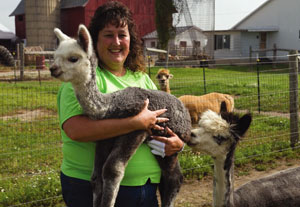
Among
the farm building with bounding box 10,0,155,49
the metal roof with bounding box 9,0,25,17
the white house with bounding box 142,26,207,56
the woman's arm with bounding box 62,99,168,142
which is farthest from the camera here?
the metal roof with bounding box 9,0,25,17

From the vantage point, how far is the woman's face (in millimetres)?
2428

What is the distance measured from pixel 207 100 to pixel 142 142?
4494mm

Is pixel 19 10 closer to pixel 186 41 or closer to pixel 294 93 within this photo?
pixel 186 41

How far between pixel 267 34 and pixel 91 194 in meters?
30.8

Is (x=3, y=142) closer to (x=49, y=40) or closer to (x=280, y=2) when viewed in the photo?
(x=49, y=40)

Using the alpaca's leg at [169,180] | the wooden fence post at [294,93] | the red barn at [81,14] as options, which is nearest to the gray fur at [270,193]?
the alpaca's leg at [169,180]

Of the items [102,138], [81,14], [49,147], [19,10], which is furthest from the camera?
[19,10]

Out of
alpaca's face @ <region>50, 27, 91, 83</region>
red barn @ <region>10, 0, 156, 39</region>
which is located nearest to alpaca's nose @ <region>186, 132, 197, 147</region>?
alpaca's face @ <region>50, 27, 91, 83</region>

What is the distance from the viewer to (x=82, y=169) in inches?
94.3

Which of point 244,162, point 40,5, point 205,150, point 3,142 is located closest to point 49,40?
point 40,5

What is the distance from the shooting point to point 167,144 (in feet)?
7.69

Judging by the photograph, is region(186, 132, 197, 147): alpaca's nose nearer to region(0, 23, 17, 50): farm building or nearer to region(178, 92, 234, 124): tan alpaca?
region(178, 92, 234, 124): tan alpaca

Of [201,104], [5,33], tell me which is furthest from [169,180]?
[5,33]

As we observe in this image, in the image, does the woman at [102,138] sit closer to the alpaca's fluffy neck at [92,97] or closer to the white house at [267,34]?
the alpaca's fluffy neck at [92,97]
